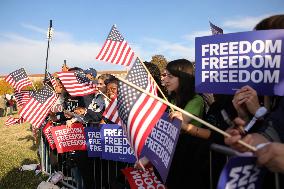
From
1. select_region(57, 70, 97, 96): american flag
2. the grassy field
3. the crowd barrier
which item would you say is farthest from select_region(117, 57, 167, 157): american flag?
the grassy field

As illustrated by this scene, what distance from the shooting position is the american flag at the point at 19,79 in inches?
366

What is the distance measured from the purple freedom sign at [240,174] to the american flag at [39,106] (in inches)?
224

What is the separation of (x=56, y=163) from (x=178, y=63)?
182 inches

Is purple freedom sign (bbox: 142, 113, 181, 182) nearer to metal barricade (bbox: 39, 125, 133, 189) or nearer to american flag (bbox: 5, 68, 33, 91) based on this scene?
metal barricade (bbox: 39, 125, 133, 189)

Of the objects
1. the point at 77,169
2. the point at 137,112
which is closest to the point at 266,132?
the point at 137,112

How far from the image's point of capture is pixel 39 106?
6.90 m

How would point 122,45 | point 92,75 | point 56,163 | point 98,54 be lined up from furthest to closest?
1. point 92,75
2. point 56,163
3. point 98,54
4. point 122,45

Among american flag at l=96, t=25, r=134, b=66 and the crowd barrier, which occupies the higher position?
american flag at l=96, t=25, r=134, b=66

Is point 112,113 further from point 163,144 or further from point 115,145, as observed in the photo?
point 163,144

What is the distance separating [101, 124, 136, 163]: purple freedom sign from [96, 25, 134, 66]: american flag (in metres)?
1.41

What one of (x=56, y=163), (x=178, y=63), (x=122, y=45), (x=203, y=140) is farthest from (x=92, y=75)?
(x=203, y=140)

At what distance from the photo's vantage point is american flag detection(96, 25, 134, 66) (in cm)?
576

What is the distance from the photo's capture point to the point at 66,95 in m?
7.57

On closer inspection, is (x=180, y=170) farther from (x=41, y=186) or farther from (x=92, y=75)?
(x=92, y=75)
